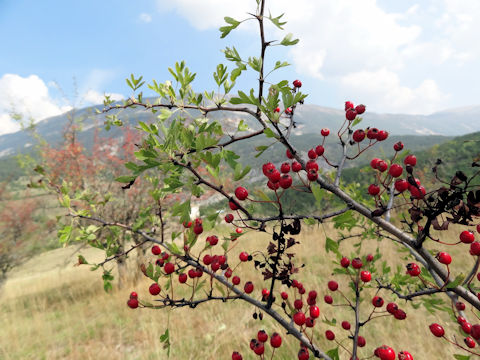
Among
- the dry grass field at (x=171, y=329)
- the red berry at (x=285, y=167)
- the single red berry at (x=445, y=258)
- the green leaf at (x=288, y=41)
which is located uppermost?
the green leaf at (x=288, y=41)

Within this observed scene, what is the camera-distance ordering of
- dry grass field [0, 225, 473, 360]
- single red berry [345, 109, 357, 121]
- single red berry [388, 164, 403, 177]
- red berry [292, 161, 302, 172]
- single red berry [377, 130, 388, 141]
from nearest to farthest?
single red berry [388, 164, 403, 177] < red berry [292, 161, 302, 172] < single red berry [377, 130, 388, 141] < single red berry [345, 109, 357, 121] < dry grass field [0, 225, 473, 360]

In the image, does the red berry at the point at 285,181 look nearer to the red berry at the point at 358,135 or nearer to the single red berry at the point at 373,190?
the single red berry at the point at 373,190

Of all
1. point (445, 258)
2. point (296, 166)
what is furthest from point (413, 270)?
point (296, 166)

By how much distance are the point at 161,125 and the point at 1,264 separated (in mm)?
10736

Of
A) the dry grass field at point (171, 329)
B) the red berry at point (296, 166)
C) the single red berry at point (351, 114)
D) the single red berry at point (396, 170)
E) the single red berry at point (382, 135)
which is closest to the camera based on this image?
the single red berry at point (396, 170)

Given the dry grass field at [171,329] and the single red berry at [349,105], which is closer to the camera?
the single red berry at [349,105]

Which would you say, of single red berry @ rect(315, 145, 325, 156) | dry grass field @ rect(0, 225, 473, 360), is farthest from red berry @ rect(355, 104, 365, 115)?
dry grass field @ rect(0, 225, 473, 360)

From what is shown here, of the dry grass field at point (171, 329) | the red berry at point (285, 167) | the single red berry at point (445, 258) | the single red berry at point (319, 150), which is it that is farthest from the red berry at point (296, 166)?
the dry grass field at point (171, 329)

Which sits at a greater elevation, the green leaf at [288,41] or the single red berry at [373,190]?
the green leaf at [288,41]

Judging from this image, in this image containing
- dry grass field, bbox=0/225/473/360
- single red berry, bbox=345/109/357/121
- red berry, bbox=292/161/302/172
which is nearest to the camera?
red berry, bbox=292/161/302/172

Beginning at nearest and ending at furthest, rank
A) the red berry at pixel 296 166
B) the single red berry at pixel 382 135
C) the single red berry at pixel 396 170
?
the single red berry at pixel 396 170
the red berry at pixel 296 166
the single red berry at pixel 382 135

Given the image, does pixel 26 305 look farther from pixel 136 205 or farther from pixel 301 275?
pixel 301 275

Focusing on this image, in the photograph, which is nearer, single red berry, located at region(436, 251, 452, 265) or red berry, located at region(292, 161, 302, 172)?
single red berry, located at region(436, 251, 452, 265)

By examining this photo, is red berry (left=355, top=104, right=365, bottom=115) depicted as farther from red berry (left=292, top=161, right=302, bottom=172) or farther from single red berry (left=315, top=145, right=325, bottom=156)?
red berry (left=292, top=161, right=302, bottom=172)
